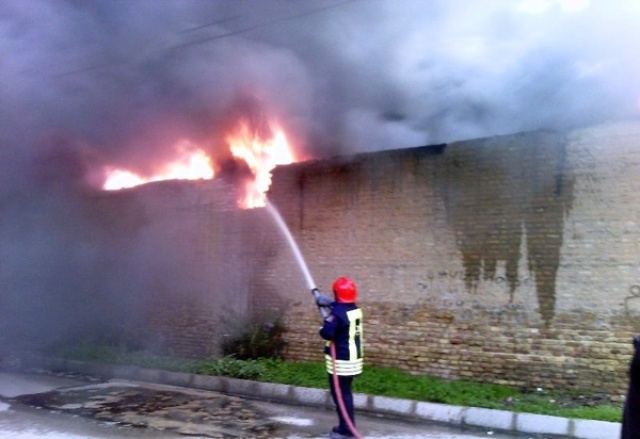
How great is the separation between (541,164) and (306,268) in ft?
11.1

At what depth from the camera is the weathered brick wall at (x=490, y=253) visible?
6.72m

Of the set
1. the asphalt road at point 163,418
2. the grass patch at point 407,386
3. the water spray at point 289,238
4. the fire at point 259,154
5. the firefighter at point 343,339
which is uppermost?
the fire at point 259,154

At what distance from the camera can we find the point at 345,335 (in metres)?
5.68

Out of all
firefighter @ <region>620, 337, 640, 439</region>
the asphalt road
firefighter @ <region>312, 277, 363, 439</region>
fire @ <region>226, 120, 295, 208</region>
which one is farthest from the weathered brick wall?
firefighter @ <region>620, 337, 640, 439</region>

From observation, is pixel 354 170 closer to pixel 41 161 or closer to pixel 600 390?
pixel 600 390

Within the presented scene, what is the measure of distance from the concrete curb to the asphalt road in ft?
0.58

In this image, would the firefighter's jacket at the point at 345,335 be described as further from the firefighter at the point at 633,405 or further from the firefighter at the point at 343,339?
the firefighter at the point at 633,405

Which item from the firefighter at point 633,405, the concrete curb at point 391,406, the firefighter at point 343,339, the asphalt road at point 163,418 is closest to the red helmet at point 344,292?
the firefighter at point 343,339

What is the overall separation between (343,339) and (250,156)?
5072mm

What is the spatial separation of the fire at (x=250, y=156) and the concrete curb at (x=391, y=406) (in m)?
2.66

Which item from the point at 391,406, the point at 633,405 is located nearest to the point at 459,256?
the point at 391,406

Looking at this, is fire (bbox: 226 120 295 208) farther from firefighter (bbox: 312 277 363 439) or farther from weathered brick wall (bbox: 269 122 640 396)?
firefighter (bbox: 312 277 363 439)

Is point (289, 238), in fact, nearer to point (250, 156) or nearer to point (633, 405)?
point (250, 156)

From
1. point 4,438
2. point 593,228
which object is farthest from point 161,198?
point 593,228
